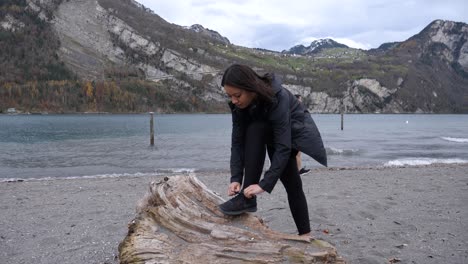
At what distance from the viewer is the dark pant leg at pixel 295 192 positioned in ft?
14.9

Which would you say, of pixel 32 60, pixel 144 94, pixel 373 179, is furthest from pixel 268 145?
pixel 32 60

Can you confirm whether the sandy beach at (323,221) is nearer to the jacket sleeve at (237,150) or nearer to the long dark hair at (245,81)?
the jacket sleeve at (237,150)

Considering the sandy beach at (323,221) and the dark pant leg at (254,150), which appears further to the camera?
the sandy beach at (323,221)

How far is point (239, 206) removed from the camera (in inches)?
172

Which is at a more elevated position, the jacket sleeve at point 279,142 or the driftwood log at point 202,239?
the jacket sleeve at point 279,142

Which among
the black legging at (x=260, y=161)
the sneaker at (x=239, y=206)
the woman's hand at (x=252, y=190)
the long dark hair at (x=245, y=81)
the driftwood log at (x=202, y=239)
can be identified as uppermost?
the long dark hair at (x=245, y=81)

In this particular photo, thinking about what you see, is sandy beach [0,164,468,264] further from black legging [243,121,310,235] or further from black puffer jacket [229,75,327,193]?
black puffer jacket [229,75,327,193]

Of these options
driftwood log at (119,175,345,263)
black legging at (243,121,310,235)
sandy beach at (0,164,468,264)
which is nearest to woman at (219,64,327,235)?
black legging at (243,121,310,235)

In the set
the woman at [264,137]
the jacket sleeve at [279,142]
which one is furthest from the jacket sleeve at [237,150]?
the jacket sleeve at [279,142]

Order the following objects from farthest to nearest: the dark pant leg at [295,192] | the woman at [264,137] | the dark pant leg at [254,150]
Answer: the dark pant leg at [295,192], the dark pant leg at [254,150], the woman at [264,137]

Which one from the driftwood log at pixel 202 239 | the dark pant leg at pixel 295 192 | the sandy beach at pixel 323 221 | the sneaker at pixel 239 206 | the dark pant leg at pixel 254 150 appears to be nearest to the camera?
the driftwood log at pixel 202 239

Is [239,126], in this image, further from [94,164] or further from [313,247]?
[94,164]

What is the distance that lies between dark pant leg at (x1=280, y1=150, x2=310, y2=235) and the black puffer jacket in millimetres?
278

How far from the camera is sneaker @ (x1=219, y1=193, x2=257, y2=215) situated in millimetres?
4367
